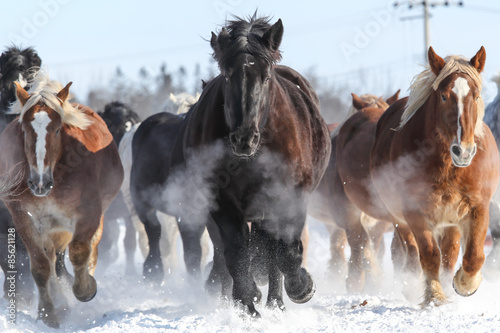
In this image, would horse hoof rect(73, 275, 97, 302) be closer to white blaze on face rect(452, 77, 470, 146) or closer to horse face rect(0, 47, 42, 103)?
horse face rect(0, 47, 42, 103)

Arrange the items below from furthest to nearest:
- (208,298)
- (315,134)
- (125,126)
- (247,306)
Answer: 1. (125,126)
2. (208,298)
3. (315,134)
4. (247,306)

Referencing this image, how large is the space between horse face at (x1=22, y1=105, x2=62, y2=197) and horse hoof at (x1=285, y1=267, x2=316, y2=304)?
2.13 metres

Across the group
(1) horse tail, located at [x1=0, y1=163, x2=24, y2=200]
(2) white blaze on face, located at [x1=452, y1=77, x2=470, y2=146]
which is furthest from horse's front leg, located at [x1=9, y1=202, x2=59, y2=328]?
(2) white blaze on face, located at [x1=452, y1=77, x2=470, y2=146]

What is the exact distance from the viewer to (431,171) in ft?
19.0

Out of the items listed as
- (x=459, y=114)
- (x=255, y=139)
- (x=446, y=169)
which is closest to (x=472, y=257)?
(x=446, y=169)

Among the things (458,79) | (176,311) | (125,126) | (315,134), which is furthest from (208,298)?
(125,126)

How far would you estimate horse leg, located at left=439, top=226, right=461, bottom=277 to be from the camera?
19.9ft

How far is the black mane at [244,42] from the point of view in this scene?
201 inches

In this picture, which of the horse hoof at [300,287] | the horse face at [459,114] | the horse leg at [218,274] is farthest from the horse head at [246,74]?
the horse leg at [218,274]

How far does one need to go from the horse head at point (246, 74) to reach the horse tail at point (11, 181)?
2060 mm

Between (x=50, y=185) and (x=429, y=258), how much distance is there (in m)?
3.16

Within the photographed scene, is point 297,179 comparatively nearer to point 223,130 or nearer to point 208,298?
point 223,130

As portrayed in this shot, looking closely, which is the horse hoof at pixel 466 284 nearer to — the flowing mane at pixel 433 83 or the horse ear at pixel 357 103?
the flowing mane at pixel 433 83

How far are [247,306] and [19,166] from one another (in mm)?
2539
